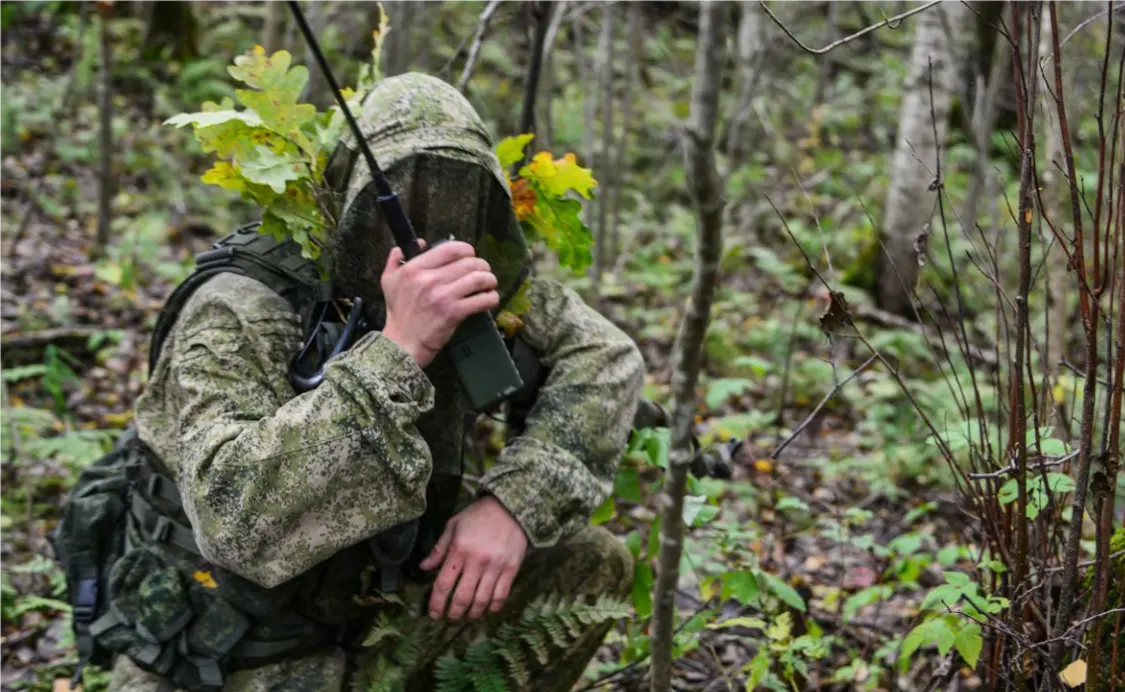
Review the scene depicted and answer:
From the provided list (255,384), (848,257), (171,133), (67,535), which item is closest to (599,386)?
(255,384)

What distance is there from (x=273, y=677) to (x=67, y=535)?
77cm

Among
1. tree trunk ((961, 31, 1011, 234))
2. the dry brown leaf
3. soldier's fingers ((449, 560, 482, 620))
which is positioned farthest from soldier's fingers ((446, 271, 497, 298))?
tree trunk ((961, 31, 1011, 234))

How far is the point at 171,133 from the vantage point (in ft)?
32.4

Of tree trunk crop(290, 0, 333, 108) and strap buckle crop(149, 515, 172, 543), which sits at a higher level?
tree trunk crop(290, 0, 333, 108)

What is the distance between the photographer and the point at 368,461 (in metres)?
2.13

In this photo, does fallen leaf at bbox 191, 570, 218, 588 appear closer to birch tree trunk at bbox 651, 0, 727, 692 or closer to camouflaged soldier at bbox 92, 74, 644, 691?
camouflaged soldier at bbox 92, 74, 644, 691

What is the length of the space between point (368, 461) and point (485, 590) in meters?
0.49

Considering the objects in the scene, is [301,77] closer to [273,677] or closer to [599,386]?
[599,386]

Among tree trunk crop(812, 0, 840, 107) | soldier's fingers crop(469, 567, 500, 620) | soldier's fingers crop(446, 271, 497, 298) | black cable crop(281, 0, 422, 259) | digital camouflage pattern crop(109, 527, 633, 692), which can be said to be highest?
tree trunk crop(812, 0, 840, 107)

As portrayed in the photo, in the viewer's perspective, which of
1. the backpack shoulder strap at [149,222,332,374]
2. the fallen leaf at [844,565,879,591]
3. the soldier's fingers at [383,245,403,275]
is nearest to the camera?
the soldier's fingers at [383,245,403,275]

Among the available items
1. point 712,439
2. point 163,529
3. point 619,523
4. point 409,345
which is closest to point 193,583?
point 163,529

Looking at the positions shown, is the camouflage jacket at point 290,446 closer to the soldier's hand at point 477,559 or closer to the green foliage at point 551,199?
the soldier's hand at point 477,559

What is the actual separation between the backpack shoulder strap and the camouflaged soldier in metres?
0.04

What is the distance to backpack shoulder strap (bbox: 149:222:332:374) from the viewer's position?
2.43m
